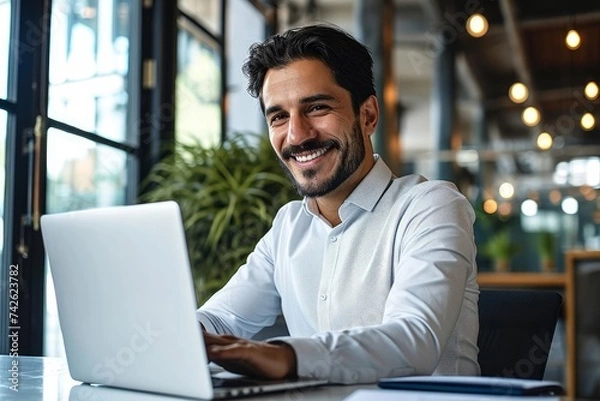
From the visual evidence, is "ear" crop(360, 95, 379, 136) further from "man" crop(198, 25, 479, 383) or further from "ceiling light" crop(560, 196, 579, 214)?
"ceiling light" crop(560, 196, 579, 214)

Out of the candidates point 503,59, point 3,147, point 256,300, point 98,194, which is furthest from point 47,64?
point 503,59

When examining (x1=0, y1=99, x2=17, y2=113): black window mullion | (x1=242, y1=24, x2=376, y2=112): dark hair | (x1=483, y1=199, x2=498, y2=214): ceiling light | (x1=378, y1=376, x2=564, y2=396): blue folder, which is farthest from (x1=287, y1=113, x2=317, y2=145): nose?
(x1=483, y1=199, x2=498, y2=214): ceiling light

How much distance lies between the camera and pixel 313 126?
6.46ft

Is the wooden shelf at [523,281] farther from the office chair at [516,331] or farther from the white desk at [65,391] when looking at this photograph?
the white desk at [65,391]

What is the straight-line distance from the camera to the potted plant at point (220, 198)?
146 inches

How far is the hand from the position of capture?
4.35ft

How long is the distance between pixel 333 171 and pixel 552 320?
1.89ft

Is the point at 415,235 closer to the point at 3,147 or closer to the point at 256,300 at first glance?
the point at 256,300

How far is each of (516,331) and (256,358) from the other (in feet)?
2.56

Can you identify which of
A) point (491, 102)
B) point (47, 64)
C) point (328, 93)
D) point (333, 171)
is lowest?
point (333, 171)

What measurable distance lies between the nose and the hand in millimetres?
689

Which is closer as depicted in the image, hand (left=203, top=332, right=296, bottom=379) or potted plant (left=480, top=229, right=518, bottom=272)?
hand (left=203, top=332, right=296, bottom=379)

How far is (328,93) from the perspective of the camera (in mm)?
1962

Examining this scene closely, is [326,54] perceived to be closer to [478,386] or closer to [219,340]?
[219,340]
